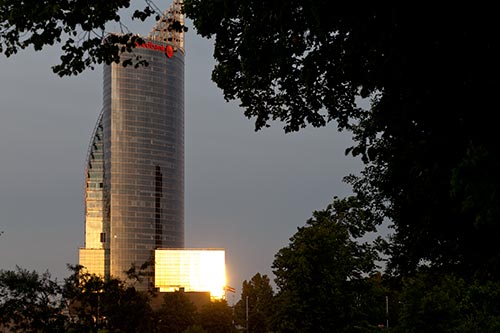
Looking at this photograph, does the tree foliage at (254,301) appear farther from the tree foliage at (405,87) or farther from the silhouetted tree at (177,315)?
the tree foliage at (405,87)

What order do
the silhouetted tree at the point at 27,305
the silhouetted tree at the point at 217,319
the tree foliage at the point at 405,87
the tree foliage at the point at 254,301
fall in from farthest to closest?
the tree foliage at the point at 254,301
the silhouetted tree at the point at 217,319
the silhouetted tree at the point at 27,305
the tree foliage at the point at 405,87

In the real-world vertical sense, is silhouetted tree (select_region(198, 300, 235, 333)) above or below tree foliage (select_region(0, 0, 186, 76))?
below

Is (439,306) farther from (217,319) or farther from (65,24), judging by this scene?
(217,319)

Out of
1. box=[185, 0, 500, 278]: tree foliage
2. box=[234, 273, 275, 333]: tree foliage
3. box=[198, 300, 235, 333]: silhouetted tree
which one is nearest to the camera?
box=[185, 0, 500, 278]: tree foliage

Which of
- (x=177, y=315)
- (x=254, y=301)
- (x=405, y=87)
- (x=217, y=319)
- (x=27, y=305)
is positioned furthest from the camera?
(x=254, y=301)

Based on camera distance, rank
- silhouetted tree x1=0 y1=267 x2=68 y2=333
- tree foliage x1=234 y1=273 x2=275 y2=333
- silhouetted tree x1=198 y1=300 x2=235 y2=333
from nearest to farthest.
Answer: silhouetted tree x1=0 y1=267 x2=68 y2=333
silhouetted tree x1=198 y1=300 x2=235 y2=333
tree foliage x1=234 y1=273 x2=275 y2=333

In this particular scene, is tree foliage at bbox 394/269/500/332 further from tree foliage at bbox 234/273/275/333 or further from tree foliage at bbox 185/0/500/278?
tree foliage at bbox 234/273/275/333

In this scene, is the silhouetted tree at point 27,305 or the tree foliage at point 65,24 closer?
the tree foliage at point 65,24

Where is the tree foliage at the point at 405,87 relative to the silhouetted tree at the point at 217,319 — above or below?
above

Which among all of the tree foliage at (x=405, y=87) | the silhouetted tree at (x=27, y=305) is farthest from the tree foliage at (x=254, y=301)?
the tree foliage at (x=405, y=87)

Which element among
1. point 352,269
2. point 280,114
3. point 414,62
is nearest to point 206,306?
point 352,269

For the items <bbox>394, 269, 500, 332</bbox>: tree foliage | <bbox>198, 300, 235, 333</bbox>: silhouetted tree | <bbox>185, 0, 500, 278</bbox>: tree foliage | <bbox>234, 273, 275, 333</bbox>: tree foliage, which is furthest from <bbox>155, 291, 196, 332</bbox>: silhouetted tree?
<bbox>185, 0, 500, 278</bbox>: tree foliage

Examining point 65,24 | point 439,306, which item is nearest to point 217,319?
point 439,306

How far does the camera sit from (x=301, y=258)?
46562 millimetres
